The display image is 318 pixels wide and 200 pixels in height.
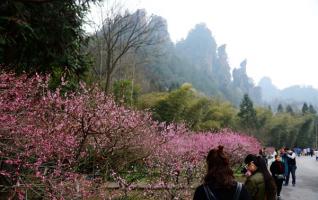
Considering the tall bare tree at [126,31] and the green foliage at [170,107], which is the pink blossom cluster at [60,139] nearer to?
the tall bare tree at [126,31]

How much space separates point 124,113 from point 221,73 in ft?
544

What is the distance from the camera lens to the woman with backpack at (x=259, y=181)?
4797 mm

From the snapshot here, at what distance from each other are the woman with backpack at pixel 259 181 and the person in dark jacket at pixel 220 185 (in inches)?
68.0

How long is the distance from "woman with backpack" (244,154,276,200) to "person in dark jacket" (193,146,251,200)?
1.73m

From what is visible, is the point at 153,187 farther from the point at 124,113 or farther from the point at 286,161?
the point at 286,161

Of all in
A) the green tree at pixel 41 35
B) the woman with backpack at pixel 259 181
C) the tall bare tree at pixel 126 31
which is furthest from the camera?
the tall bare tree at pixel 126 31

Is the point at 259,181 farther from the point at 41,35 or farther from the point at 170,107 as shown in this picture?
the point at 170,107

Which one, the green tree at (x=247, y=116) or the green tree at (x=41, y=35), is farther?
the green tree at (x=247, y=116)

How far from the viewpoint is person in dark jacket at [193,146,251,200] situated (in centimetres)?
306

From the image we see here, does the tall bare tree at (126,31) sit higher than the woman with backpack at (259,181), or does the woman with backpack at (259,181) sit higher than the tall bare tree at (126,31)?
the tall bare tree at (126,31)

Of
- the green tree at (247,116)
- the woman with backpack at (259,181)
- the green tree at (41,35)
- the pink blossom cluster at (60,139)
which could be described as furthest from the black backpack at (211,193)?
the green tree at (247,116)

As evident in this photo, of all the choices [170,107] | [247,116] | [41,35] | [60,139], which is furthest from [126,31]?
[247,116]

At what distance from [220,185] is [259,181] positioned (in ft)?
6.23

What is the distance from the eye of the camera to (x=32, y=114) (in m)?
6.31
